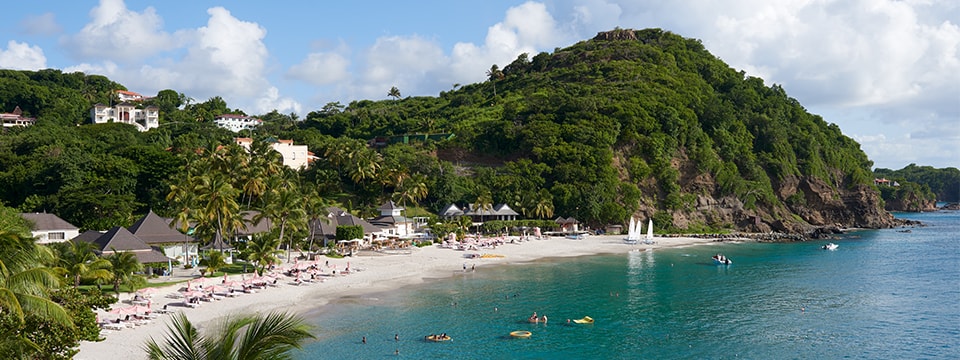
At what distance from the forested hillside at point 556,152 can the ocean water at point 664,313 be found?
3412 cm

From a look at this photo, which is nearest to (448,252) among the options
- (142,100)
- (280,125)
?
(280,125)

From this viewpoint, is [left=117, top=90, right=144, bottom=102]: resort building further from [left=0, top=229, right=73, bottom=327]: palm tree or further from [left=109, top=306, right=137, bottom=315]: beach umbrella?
[left=0, top=229, right=73, bottom=327]: palm tree

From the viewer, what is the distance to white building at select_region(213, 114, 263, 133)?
152m

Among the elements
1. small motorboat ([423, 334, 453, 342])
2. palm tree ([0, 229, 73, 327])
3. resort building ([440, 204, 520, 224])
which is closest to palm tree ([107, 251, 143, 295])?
small motorboat ([423, 334, 453, 342])

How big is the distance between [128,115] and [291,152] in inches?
1834

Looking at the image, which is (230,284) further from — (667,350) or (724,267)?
(724,267)

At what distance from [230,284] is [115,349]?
15.4 metres

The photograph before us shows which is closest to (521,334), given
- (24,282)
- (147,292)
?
(147,292)

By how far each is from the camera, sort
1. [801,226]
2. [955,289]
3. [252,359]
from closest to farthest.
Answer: [252,359] → [955,289] → [801,226]

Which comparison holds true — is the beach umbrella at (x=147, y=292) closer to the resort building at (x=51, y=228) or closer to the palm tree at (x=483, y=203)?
the resort building at (x=51, y=228)

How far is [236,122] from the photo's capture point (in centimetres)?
15438

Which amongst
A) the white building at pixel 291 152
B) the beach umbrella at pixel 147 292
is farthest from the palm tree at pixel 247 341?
the white building at pixel 291 152

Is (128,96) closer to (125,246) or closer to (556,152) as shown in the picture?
(556,152)

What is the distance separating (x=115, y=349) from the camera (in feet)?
98.9
